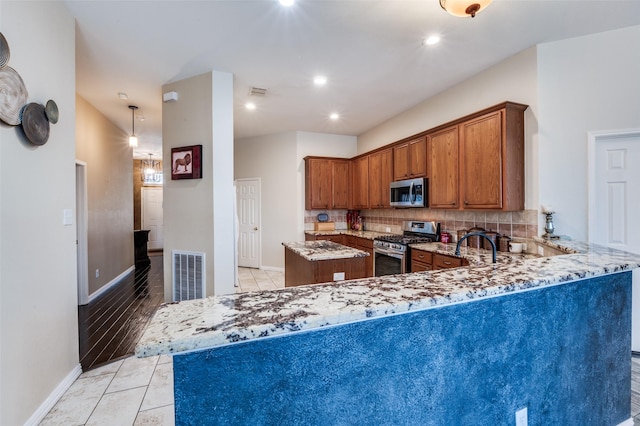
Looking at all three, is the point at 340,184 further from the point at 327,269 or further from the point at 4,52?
the point at 4,52

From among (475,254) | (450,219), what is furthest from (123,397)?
(450,219)

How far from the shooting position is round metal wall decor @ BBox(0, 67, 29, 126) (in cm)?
156

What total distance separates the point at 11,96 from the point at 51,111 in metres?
0.39

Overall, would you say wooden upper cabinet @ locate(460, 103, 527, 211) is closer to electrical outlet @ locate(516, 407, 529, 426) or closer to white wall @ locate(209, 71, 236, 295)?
electrical outlet @ locate(516, 407, 529, 426)

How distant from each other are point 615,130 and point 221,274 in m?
4.16

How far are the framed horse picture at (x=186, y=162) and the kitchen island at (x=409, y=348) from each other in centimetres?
283

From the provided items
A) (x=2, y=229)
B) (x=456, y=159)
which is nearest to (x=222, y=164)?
(x=2, y=229)

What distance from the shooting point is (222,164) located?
335cm

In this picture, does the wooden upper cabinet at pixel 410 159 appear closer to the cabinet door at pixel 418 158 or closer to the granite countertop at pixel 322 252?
the cabinet door at pixel 418 158

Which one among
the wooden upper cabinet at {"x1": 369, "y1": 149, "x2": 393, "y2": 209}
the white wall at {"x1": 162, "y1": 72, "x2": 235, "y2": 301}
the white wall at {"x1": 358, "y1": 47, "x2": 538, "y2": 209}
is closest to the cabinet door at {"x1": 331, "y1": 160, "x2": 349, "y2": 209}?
the wooden upper cabinet at {"x1": 369, "y1": 149, "x2": 393, "y2": 209}

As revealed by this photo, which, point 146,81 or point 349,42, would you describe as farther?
point 146,81

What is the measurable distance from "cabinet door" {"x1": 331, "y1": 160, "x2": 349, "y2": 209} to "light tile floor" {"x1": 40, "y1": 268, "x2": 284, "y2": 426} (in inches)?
160

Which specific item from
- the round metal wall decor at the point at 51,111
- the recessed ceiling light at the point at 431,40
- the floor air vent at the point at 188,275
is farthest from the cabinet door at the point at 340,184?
the round metal wall decor at the point at 51,111

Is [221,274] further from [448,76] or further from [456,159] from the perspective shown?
[448,76]
